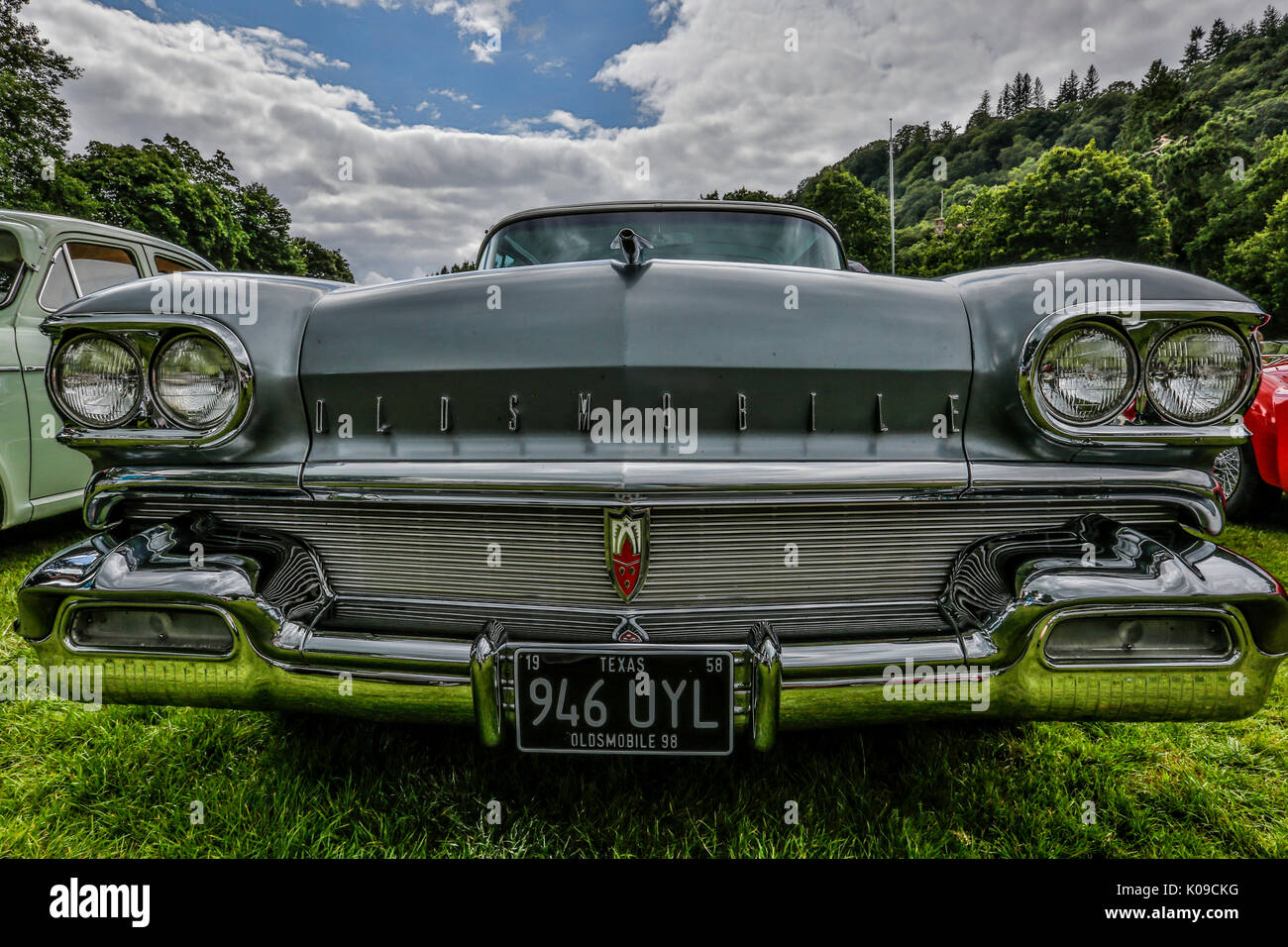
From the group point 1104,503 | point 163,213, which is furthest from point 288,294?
point 163,213

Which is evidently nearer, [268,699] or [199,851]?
[268,699]

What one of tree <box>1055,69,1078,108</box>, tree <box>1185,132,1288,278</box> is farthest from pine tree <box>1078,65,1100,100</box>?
tree <box>1185,132,1288,278</box>

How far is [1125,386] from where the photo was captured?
4.43 ft

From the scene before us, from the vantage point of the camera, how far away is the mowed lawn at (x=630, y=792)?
147 centimetres

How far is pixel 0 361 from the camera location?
10.5 feet

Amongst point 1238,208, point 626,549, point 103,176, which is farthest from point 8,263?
point 1238,208

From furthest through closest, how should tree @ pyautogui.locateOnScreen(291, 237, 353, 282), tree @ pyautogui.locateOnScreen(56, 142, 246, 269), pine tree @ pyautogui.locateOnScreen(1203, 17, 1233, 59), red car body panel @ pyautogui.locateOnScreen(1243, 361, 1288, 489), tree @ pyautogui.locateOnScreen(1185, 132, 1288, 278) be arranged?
pine tree @ pyautogui.locateOnScreen(1203, 17, 1233, 59) → tree @ pyautogui.locateOnScreen(291, 237, 353, 282) → tree @ pyautogui.locateOnScreen(1185, 132, 1288, 278) → tree @ pyautogui.locateOnScreen(56, 142, 246, 269) → red car body panel @ pyautogui.locateOnScreen(1243, 361, 1288, 489)

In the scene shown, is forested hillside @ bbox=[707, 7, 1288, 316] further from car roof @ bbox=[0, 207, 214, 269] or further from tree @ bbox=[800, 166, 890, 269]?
car roof @ bbox=[0, 207, 214, 269]

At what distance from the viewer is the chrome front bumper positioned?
1.21 meters

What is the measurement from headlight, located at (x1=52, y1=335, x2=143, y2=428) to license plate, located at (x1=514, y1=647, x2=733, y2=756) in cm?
104

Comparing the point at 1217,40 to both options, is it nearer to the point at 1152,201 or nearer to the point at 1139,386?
the point at 1152,201
